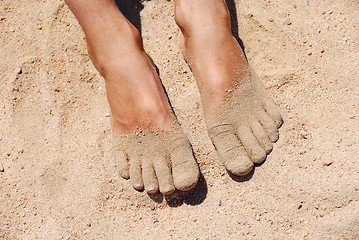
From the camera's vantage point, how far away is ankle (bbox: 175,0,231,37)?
1.46m

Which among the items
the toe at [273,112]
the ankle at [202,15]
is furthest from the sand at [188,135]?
the ankle at [202,15]

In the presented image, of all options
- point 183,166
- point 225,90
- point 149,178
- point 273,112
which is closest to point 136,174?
point 149,178

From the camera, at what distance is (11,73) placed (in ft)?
5.58

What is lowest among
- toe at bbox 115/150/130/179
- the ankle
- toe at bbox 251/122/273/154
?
toe at bbox 251/122/273/154

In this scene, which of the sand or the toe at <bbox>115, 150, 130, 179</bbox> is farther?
the toe at <bbox>115, 150, 130, 179</bbox>

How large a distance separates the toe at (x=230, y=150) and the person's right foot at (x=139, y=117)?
0.41ft

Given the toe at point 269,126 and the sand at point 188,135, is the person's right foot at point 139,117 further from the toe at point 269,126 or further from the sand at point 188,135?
the toe at point 269,126

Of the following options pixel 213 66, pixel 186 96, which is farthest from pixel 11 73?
pixel 213 66

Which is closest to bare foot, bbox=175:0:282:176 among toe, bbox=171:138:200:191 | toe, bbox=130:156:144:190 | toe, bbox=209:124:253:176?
toe, bbox=209:124:253:176

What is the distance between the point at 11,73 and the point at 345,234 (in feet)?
5.61

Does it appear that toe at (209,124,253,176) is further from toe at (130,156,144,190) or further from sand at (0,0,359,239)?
toe at (130,156,144,190)

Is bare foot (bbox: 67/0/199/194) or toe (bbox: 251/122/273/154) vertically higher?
bare foot (bbox: 67/0/199/194)

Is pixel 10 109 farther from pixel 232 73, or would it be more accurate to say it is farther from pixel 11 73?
pixel 232 73

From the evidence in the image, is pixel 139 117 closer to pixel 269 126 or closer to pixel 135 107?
pixel 135 107
